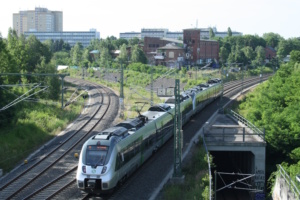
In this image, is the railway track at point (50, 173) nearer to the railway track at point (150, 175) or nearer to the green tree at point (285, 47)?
the railway track at point (150, 175)

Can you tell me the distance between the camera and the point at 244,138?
1233 inches

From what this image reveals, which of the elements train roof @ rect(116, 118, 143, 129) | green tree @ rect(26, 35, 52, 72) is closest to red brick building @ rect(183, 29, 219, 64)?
green tree @ rect(26, 35, 52, 72)

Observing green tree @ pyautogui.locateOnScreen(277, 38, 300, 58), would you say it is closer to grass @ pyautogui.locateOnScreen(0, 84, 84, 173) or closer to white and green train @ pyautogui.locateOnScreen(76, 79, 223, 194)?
grass @ pyautogui.locateOnScreen(0, 84, 84, 173)

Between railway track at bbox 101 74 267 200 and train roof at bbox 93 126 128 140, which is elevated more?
train roof at bbox 93 126 128 140

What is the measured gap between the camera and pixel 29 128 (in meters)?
36.2

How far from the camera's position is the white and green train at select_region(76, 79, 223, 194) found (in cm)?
2020

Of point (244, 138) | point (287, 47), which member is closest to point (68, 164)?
point (244, 138)

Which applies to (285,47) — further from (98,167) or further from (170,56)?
(98,167)

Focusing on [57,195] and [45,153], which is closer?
[57,195]

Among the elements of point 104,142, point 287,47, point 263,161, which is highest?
point 287,47

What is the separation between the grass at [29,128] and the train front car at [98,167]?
8.32m

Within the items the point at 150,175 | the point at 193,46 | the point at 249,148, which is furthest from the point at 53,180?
the point at 193,46

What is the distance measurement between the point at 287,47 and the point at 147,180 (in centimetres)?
12776

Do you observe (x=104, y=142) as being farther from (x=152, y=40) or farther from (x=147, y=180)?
(x=152, y=40)
